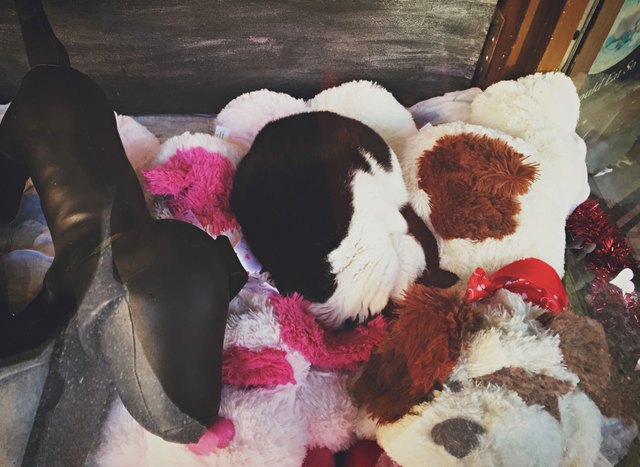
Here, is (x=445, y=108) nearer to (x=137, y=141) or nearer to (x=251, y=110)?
(x=251, y=110)

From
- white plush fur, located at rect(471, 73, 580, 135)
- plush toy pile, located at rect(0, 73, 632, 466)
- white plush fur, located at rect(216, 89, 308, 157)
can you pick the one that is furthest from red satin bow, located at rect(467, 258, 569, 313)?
white plush fur, located at rect(216, 89, 308, 157)

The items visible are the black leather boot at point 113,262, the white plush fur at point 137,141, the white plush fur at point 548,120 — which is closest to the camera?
the black leather boot at point 113,262

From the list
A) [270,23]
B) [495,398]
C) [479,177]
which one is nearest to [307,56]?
[270,23]

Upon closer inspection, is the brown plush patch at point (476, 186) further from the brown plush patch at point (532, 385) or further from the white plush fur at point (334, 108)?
the brown plush patch at point (532, 385)

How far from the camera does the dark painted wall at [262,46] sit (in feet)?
2.12

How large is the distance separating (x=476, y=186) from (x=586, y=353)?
0.76 feet

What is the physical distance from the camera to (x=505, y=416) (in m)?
0.46

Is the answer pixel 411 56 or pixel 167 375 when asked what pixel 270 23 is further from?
pixel 167 375

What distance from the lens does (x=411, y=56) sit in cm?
83

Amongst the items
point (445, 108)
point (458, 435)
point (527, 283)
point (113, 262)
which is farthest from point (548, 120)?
point (113, 262)

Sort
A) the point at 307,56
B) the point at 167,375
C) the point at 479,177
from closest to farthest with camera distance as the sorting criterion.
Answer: the point at 167,375 < the point at 479,177 < the point at 307,56

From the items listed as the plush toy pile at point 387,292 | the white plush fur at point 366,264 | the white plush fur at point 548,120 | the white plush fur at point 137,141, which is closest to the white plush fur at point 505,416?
the plush toy pile at point 387,292

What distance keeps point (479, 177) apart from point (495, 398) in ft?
0.93

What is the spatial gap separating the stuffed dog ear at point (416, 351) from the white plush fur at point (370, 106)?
309 mm
